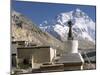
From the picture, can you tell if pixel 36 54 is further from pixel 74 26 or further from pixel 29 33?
pixel 74 26

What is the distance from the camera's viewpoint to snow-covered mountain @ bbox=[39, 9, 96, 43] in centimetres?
341

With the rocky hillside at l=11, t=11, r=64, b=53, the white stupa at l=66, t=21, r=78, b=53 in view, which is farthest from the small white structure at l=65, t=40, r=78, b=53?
the rocky hillside at l=11, t=11, r=64, b=53

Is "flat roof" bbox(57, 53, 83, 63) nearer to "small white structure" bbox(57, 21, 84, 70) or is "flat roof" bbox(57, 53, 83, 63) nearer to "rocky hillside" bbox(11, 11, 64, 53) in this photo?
"small white structure" bbox(57, 21, 84, 70)

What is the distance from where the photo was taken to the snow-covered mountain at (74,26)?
3.41 m

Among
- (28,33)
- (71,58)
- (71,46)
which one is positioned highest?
(28,33)

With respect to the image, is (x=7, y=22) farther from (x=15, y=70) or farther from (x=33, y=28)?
(x=15, y=70)

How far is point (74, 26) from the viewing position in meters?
3.51

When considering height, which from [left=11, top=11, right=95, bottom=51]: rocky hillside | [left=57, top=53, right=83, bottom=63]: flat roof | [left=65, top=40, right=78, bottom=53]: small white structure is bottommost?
[left=57, top=53, right=83, bottom=63]: flat roof

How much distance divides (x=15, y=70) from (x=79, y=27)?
106 centimetres

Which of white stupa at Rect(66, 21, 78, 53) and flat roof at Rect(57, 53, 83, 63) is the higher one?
white stupa at Rect(66, 21, 78, 53)

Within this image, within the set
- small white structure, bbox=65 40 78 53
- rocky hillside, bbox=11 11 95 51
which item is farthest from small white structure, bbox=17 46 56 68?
small white structure, bbox=65 40 78 53

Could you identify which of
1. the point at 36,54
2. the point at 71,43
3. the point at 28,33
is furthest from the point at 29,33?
the point at 71,43

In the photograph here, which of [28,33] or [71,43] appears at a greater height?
[28,33]

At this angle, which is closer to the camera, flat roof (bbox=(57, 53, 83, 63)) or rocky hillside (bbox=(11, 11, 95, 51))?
rocky hillside (bbox=(11, 11, 95, 51))
